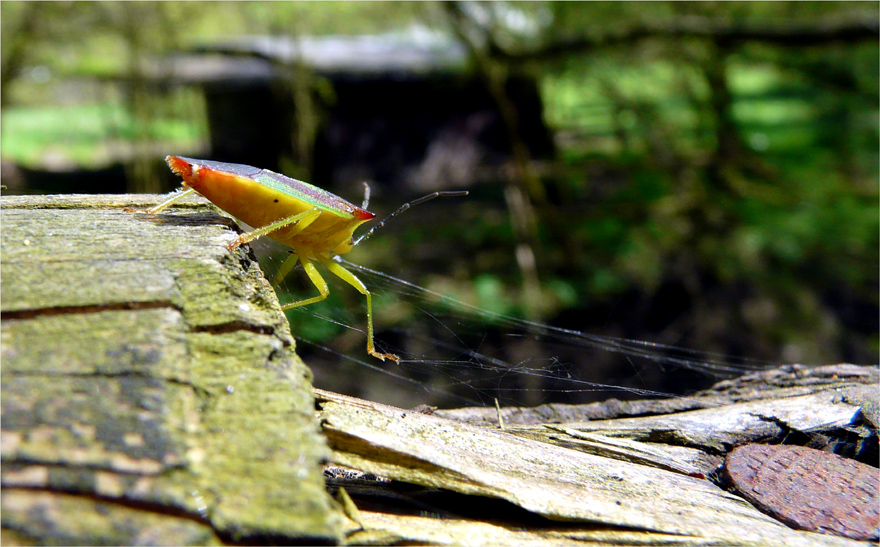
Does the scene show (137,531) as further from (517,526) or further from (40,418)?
(517,526)

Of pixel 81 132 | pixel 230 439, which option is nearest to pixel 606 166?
pixel 81 132

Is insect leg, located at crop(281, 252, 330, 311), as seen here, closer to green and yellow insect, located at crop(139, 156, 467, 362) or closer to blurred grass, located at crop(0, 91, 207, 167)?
green and yellow insect, located at crop(139, 156, 467, 362)

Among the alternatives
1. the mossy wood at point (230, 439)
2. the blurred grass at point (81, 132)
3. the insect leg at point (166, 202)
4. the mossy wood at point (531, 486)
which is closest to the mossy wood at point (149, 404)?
the mossy wood at point (230, 439)

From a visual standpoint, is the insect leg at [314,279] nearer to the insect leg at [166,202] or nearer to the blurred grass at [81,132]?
the insect leg at [166,202]

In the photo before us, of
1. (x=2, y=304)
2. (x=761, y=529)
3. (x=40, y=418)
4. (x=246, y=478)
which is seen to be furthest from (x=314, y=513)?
(x=761, y=529)

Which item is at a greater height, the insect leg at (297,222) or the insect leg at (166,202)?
the insect leg at (166,202)

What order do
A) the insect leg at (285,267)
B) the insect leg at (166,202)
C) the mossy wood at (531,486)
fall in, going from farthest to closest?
the insect leg at (285,267)
the insect leg at (166,202)
the mossy wood at (531,486)
